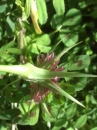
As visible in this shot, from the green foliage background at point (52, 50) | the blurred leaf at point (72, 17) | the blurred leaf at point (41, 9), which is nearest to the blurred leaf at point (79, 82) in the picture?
the green foliage background at point (52, 50)

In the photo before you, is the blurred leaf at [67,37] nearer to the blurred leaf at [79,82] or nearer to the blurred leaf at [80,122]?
the blurred leaf at [79,82]

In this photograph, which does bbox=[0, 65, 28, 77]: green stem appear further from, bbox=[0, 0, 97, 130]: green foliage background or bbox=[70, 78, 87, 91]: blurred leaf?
bbox=[70, 78, 87, 91]: blurred leaf

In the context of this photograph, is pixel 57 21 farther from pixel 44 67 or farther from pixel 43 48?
pixel 44 67

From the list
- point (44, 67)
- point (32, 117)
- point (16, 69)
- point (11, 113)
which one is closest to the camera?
point (16, 69)

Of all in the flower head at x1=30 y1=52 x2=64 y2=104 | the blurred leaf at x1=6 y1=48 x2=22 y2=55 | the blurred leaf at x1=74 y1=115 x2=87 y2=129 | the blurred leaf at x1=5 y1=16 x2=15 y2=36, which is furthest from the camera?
the blurred leaf at x1=74 y1=115 x2=87 y2=129

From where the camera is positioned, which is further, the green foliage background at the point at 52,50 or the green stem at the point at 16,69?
the green foliage background at the point at 52,50

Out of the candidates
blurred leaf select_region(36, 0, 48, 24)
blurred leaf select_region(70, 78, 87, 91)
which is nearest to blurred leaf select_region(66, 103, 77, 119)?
blurred leaf select_region(70, 78, 87, 91)

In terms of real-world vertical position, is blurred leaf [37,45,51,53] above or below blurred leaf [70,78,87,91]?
above

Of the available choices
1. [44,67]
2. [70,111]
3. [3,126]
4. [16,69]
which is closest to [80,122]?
[70,111]
